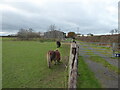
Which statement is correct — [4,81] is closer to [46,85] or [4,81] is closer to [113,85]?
[46,85]

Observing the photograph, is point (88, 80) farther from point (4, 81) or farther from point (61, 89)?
point (4, 81)

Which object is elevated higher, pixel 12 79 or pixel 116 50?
pixel 116 50

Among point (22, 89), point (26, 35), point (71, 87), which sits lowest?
point (22, 89)

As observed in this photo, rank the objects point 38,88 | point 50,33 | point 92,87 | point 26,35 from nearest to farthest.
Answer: point 92,87 < point 38,88 < point 26,35 < point 50,33

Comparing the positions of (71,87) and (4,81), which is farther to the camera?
(4,81)

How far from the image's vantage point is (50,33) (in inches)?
2507

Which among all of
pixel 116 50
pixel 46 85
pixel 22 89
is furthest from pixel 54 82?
pixel 116 50

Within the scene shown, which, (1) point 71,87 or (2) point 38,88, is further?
(2) point 38,88

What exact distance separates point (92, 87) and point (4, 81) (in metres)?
3.54

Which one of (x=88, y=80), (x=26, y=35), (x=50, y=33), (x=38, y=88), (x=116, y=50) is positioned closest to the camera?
(x=38, y=88)

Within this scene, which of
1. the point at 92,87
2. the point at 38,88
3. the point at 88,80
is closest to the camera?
the point at 92,87

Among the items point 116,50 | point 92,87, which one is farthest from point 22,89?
point 116,50

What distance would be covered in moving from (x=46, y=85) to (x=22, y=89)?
2.81 ft

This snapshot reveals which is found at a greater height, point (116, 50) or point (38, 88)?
point (116, 50)
